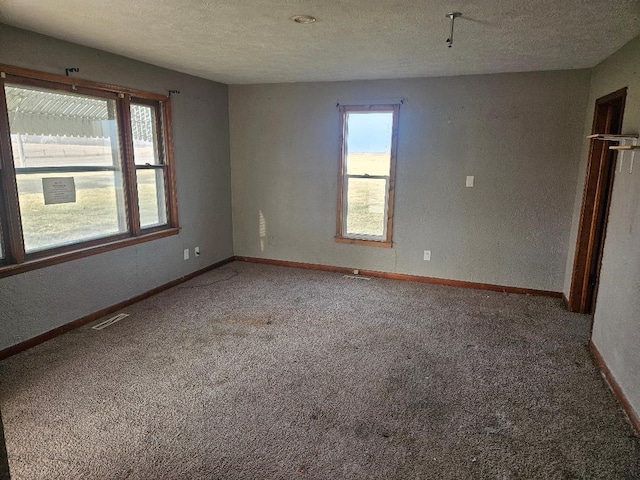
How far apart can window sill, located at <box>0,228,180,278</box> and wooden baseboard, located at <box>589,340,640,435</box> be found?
4.00 metres

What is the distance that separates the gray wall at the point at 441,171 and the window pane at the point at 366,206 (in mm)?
197

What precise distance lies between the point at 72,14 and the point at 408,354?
3.18m

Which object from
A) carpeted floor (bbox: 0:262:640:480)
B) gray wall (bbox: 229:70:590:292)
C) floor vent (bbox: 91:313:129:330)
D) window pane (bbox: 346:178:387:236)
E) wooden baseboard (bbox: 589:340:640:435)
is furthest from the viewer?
window pane (bbox: 346:178:387:236)

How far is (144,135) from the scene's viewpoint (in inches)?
160

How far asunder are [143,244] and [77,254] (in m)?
0.74

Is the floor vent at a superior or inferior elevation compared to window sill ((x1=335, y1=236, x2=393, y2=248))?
inferior

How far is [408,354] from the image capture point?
9.99ft

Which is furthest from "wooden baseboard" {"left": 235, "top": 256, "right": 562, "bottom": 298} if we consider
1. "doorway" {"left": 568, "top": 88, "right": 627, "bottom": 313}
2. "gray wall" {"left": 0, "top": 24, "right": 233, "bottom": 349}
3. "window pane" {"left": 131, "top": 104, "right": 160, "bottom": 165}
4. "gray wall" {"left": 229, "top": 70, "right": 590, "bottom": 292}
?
"window pane" {"left": 131, "top": 104, "right": 160, "bottom": 165}

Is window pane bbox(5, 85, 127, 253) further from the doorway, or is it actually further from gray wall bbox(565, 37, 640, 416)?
the doorway

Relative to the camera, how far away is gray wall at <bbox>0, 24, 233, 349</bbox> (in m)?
2.94

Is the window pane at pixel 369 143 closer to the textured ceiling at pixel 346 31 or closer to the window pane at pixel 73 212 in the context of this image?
the textured ceiling at pixel 346 31

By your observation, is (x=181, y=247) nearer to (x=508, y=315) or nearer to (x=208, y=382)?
(x=208, y=382)

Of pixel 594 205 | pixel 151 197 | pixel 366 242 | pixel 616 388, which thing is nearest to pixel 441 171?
pixel 366 242

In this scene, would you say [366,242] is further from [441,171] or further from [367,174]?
[441,171]
